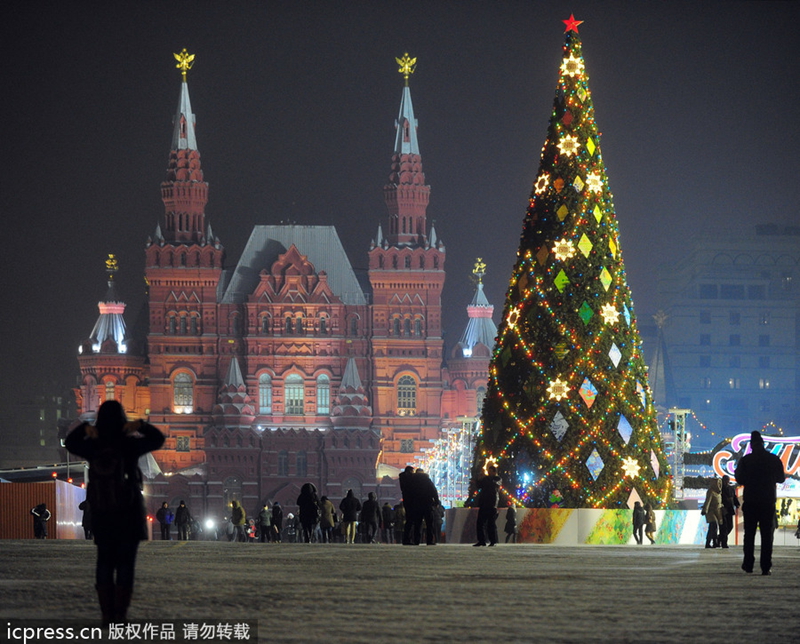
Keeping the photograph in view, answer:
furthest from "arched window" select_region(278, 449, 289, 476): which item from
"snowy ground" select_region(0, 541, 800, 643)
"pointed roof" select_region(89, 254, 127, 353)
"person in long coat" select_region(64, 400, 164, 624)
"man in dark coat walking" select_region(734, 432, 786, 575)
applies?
"person in long coat" select_region(64, 400, 164, 624)

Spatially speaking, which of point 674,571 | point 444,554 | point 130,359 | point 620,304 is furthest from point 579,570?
point 130,359

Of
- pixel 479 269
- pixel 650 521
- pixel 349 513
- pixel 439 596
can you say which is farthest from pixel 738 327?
pixel 439 596

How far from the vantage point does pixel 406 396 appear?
10662 cm

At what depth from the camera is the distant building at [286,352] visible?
103 meters

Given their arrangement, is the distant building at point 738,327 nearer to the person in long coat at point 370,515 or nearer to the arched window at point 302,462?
the arched window at point 302,462

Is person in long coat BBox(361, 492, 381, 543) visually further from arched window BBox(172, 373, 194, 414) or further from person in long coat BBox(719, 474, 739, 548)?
arched window BBox(172, 373, 194, 414)

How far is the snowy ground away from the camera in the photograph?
34.2ft

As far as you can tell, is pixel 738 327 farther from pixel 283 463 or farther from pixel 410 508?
pixel 410 508

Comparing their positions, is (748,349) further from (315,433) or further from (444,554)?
(444,554)

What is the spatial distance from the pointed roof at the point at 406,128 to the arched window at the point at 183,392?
20391 millimetres

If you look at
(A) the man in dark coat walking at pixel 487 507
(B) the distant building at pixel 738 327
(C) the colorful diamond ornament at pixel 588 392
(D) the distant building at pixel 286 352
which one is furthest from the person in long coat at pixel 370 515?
(B) the distant building at pixel 738 327

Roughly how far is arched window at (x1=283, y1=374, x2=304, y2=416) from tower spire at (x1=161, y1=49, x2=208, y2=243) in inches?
429

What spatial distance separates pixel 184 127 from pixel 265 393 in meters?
18.5

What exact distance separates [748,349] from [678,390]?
25.6 feet
